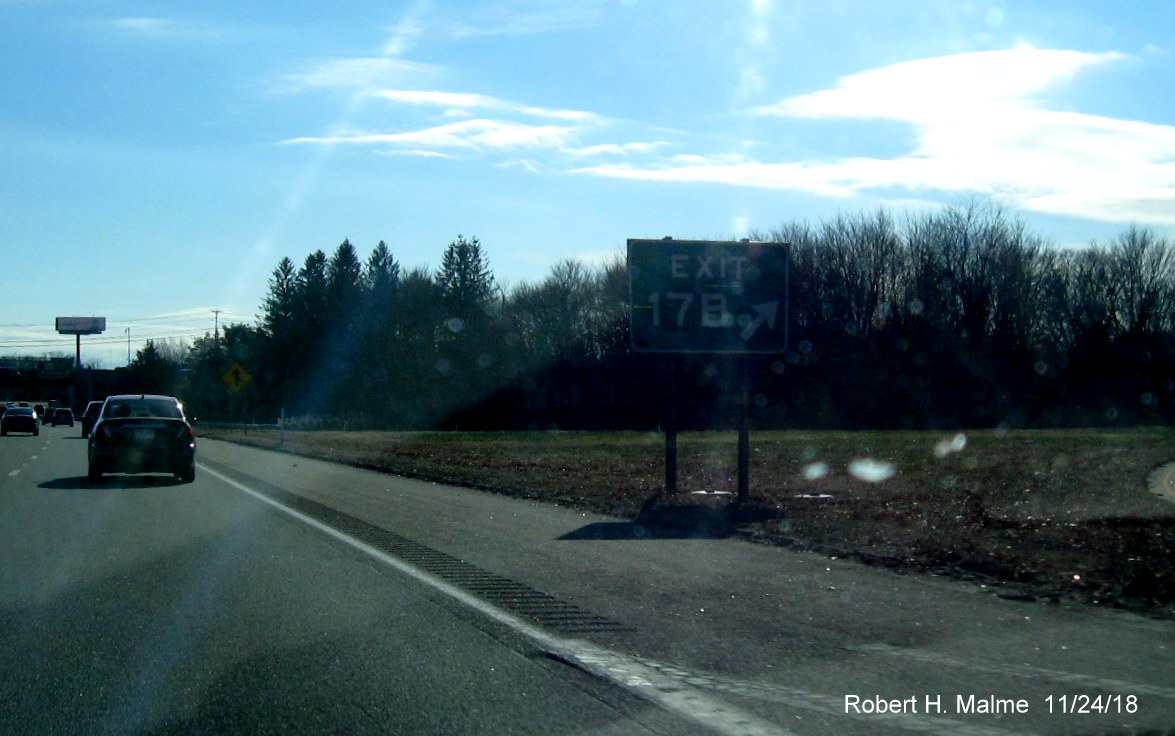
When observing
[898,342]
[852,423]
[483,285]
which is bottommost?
[852,423]

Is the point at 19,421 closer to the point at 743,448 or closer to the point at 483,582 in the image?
the point at 743,448

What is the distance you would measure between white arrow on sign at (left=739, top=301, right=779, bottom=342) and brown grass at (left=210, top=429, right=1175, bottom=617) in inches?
101

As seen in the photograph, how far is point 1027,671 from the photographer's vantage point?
21.6ft

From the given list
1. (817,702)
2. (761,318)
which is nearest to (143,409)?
(761,318)

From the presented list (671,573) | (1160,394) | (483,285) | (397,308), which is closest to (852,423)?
(1160,394)

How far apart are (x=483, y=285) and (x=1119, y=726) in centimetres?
8284

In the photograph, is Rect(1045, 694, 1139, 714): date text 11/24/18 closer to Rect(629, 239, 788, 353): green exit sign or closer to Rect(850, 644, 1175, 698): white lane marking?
Rect(850, 644, 1175, 698): white lane marking

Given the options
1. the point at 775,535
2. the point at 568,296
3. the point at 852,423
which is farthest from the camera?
the point at 568,296

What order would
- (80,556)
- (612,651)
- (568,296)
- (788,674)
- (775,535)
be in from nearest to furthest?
(788,674), (612,651), (80,556), (775,535), (568,296)

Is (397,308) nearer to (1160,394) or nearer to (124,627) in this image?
(1160,394)

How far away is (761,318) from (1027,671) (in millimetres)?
11617

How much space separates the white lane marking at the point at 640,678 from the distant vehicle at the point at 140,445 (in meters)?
13.6

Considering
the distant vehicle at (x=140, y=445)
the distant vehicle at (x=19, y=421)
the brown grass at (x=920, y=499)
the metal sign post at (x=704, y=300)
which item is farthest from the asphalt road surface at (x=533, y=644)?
the distant vehicle at (x=19, y=421)

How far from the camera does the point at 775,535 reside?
511 inches
